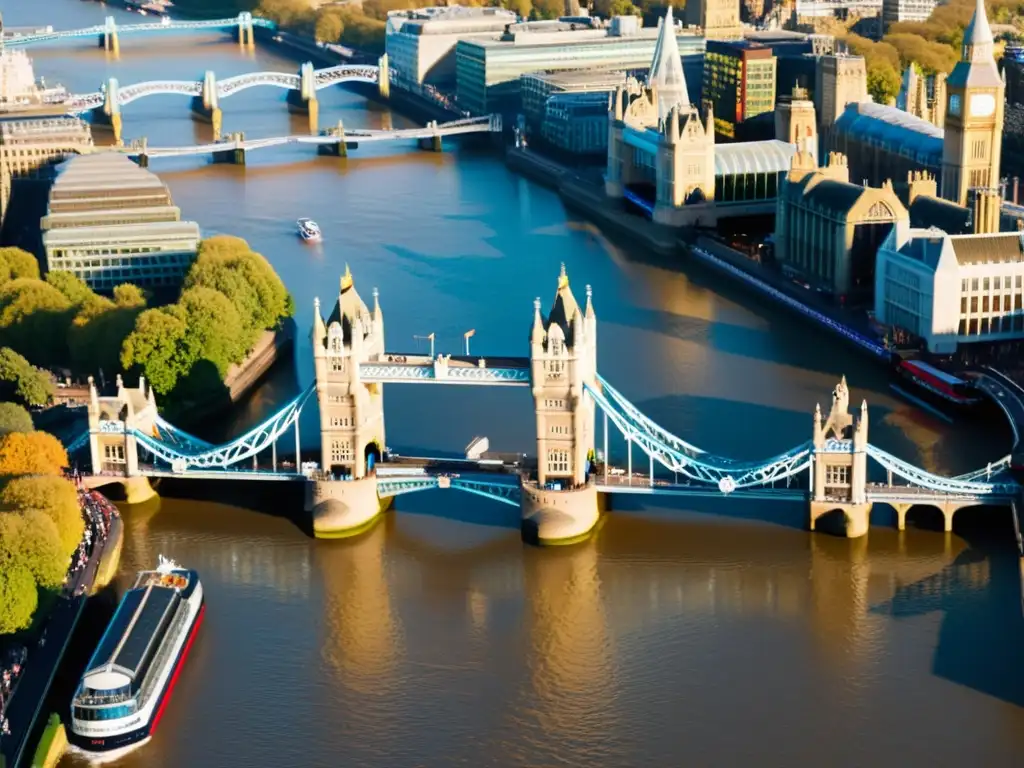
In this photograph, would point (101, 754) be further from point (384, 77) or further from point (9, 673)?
point (384, 77)

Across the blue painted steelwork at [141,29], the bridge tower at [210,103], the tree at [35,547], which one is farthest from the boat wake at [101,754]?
the blue painted steelwork at [141,29]

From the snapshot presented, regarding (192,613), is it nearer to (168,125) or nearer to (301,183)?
(301,183)

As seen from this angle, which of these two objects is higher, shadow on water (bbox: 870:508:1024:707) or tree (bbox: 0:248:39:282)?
tree (bbox: 0:248:39:282)

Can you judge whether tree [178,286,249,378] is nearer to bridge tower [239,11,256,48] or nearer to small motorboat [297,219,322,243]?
small motorboat [297,219,322,243]

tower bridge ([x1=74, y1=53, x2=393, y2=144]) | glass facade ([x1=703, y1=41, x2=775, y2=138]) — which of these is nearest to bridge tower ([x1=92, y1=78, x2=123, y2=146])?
tower bridge ([x1=74, y1=53, x2=393, y2=144])

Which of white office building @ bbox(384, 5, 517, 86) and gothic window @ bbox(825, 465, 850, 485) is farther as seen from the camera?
white office building @ bbox(384, 5, 517, 86)

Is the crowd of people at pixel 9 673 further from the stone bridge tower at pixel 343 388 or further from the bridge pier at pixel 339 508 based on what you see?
the stone bridge tower at pixel 343 388

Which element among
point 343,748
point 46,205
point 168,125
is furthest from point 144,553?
point 168,125

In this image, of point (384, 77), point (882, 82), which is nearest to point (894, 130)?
point (882, 82)
